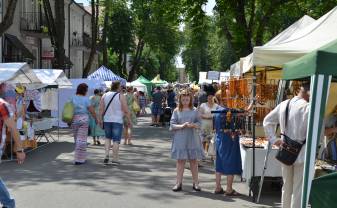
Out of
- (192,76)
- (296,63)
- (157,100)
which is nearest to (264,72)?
(296,63)

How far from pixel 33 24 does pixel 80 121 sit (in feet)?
76.7

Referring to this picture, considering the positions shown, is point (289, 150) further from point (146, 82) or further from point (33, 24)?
point (146, 82)

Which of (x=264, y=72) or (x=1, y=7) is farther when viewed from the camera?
(x=1, y=7)

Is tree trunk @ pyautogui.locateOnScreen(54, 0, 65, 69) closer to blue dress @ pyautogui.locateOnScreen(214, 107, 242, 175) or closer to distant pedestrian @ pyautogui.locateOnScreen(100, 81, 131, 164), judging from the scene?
distant pedestrian @ pyautogui.locateOnScreen(100, 81, 131, 164)

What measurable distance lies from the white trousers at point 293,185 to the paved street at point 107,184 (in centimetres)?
158

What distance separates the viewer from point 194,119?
9297mm

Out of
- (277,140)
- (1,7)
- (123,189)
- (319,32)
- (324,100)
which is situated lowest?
(123,189)

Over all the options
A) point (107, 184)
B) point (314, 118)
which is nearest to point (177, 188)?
point (107, 184)

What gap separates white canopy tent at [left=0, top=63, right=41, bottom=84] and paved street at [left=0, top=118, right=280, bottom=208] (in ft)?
6.42

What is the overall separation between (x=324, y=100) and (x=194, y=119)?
412 cm

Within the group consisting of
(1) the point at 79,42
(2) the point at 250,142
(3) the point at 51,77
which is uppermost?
(1) the point at 79,42

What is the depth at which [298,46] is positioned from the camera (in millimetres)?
8562

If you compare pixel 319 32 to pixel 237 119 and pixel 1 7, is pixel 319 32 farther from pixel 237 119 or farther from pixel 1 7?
pixel 1 7

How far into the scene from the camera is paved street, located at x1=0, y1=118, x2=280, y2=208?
855 centimetres
